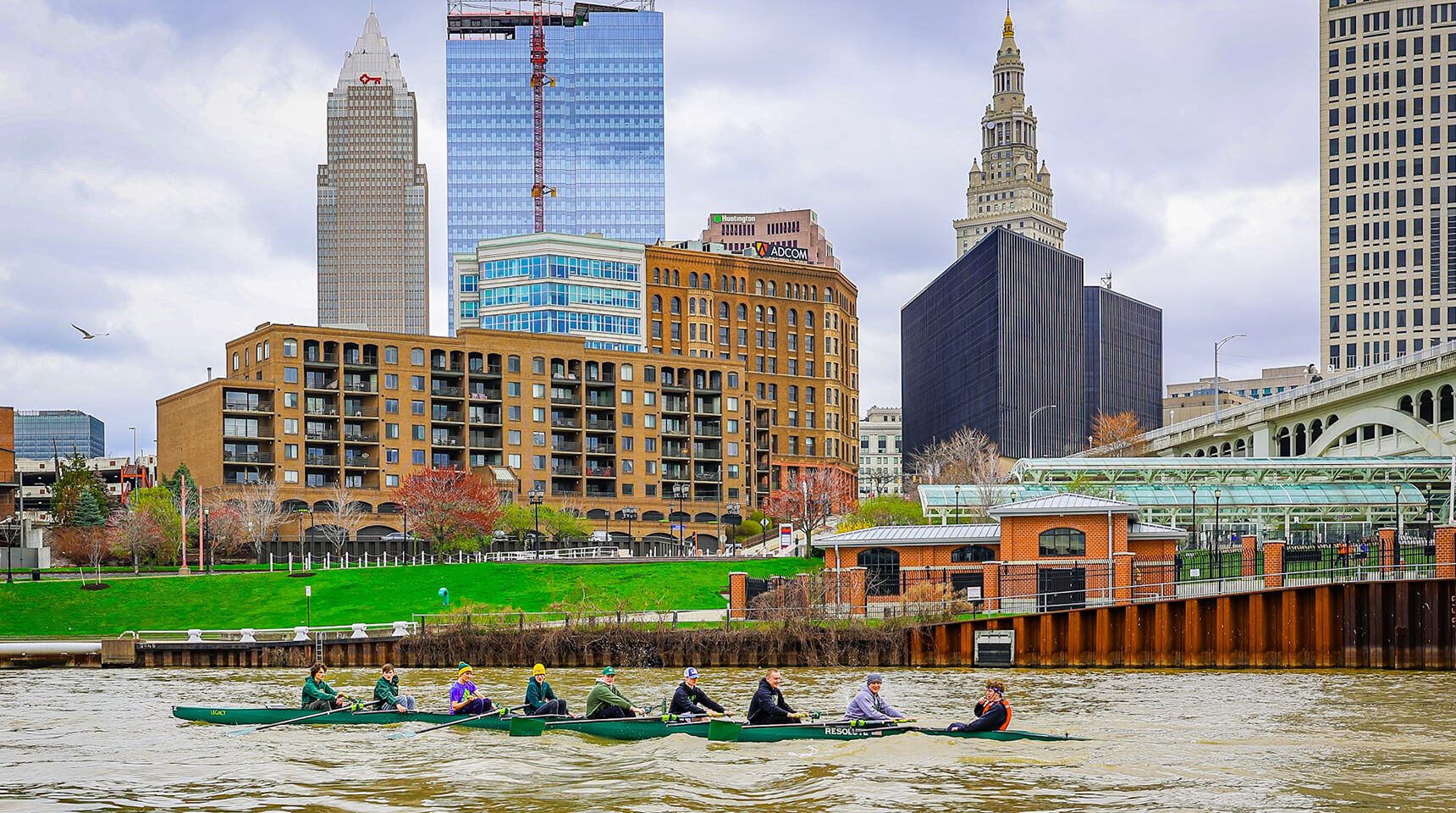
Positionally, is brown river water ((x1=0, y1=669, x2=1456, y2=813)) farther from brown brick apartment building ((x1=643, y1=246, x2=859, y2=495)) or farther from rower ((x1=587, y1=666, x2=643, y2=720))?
brown brick apartment building ((x1=643, y1=246, x2=859, y2=495))

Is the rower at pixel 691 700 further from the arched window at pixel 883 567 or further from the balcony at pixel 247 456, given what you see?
the balcony at pixel 247 456

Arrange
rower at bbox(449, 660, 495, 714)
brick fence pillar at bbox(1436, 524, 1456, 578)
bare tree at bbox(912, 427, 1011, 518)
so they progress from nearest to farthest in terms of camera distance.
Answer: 1. rower at bbox(449, 660, 495, 714)
2. brick fence pillar at bbox(1436, 524, 1456, 578)
3. bare tree at bbox(912, 427, 1011, 518)

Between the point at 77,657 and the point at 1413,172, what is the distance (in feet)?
469

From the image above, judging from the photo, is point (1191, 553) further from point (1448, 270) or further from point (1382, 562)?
point (1448, 270)

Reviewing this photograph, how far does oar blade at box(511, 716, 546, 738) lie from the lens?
108 feet

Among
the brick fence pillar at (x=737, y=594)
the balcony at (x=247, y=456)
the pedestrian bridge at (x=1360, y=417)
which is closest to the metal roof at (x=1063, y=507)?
the brick fence pillar at (x=737, y=594)

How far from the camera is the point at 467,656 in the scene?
178 feet

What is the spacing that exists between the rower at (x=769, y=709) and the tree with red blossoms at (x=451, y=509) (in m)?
68.8

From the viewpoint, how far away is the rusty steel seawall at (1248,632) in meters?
45.5

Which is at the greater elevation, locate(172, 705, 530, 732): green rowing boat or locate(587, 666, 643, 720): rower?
locate(587, 666, 643, 720): rower

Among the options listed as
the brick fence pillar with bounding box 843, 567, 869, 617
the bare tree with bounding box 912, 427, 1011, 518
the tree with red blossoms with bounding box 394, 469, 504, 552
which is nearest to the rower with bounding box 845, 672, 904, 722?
the brick fence pillar with bounding box 843, 567, 869, 617

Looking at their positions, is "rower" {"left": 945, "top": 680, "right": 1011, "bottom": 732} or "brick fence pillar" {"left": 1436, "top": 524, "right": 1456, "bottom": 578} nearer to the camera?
"rower" {"left": 945, "top": 680, "right": 1011, "bottom": 732}

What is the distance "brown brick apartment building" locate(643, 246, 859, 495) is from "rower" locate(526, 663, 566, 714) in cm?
13480

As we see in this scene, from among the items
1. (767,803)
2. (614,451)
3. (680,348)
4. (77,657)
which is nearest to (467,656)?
(77,657)
